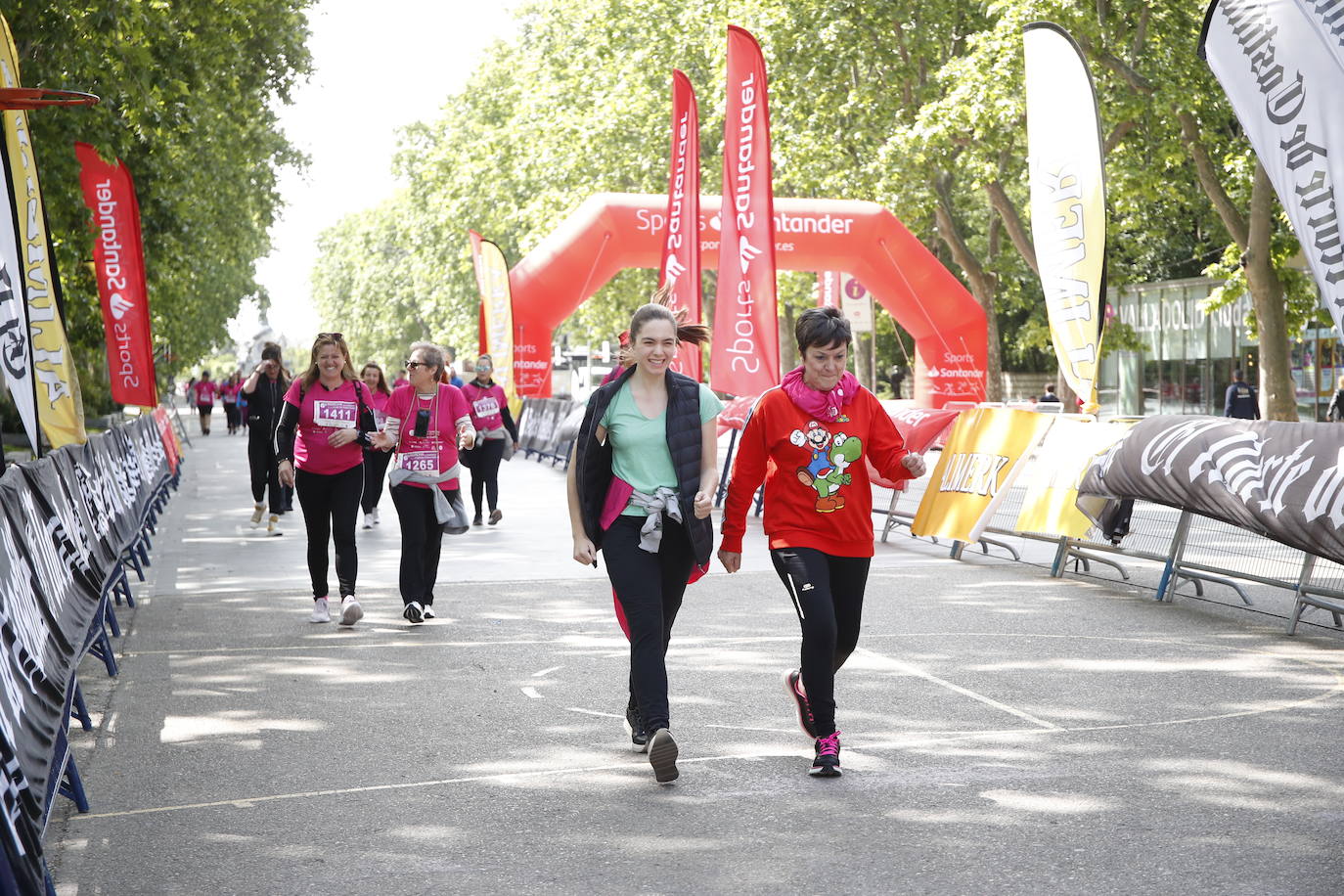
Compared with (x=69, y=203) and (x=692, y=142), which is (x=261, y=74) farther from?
(x=692, y=142)

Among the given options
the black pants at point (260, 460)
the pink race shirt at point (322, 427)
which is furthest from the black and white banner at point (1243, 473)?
the black pants at point (260, 460)

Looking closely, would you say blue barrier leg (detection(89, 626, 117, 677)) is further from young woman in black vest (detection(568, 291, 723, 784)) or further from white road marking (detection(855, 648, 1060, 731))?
white road marking (detection(855, 648, 1060, 731))

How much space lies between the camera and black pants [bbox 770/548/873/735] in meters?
5.93

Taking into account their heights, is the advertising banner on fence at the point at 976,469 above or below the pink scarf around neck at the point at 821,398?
below

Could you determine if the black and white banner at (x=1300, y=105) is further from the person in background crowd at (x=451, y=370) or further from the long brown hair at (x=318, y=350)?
the long brown hair at (x=318, y=350)

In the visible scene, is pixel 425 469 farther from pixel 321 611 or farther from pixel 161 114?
pixel 161 114

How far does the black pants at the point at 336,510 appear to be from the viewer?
9.69 meters

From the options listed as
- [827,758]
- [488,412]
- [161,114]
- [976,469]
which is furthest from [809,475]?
[161,114]

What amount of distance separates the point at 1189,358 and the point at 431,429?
35928 millimetres

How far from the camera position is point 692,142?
56.0 feet

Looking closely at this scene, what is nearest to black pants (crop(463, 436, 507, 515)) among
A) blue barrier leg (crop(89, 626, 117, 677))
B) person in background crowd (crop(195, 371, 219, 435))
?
blue barrier leg (crop(89, 626, 117, 677))

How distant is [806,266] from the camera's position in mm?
25031

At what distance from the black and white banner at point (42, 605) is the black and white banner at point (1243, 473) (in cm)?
603

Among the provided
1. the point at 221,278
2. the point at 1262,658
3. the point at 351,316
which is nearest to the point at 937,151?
the point at 1262,658
